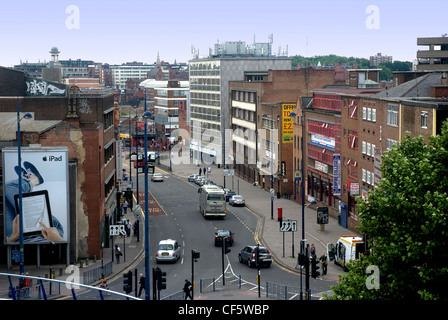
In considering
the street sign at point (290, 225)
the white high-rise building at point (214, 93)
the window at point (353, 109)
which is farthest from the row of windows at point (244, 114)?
the street sign at point (290, 225)

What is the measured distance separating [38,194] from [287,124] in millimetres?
46571

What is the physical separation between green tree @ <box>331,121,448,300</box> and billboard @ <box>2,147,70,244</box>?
92.5 ft

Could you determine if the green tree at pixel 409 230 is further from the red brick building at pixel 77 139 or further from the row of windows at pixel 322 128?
the row of windows at pixel 322 128

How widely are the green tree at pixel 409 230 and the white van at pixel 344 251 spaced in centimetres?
1933

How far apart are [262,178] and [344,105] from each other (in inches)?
1340

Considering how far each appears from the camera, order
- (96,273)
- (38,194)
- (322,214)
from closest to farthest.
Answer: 1. (96,273)
2. (38,194)
3. (322,214)

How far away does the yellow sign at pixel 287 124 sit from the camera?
313ft

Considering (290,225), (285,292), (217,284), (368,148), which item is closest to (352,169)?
(368,148)

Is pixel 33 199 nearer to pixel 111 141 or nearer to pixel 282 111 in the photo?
pixel 111 141

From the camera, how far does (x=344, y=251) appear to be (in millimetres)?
54562

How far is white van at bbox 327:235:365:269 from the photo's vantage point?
53.1m

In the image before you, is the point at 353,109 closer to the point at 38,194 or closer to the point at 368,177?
the point at 368,177


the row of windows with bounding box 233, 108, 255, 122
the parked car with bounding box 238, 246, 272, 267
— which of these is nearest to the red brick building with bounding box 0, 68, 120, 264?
the parked car with bounding box 238, 246, 272, 267

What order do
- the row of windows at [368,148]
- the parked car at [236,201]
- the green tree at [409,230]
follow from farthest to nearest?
1. the parked car at [236,201]
2. the row of windows at [368,148]
3. the green tree at [409,230]
